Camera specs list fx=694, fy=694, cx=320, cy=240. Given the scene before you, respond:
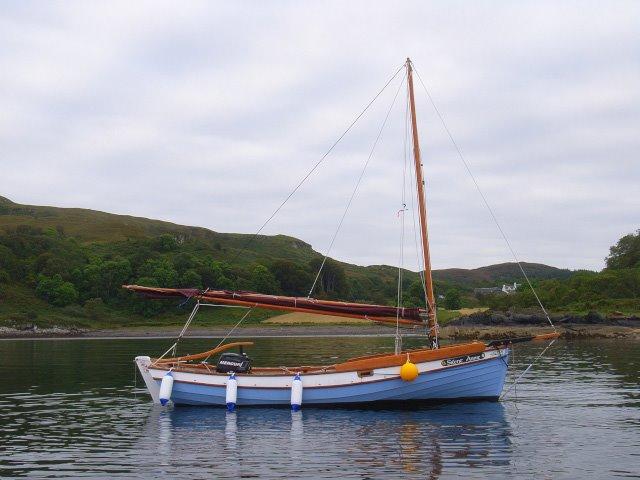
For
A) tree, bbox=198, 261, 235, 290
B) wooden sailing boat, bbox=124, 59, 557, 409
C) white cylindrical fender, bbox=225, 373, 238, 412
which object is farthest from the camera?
tree, bbox=198, 261, 235, 290

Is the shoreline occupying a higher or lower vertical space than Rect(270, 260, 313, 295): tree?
A: lower

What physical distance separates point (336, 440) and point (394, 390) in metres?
6.95

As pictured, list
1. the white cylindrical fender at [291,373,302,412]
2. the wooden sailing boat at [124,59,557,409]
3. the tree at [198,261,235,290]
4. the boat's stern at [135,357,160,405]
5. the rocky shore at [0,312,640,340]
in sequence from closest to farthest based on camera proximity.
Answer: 1. the wooden sailing boat at [124,59,557,409]
2. the white cylindrical fender at [291,373,302,412]
3. the boat's stern at [135,357,160,405]
4. the rocky shore at [0,312,640,340]
5. the tree at [198,261,235,290]

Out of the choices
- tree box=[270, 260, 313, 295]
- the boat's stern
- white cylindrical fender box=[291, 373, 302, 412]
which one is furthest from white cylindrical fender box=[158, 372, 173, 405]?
tree box=[270, 260, 313, 295]

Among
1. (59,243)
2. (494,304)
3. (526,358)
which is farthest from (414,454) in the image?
(59,243)

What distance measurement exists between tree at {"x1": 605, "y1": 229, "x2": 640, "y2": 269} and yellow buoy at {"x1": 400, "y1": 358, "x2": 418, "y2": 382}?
5127 inches

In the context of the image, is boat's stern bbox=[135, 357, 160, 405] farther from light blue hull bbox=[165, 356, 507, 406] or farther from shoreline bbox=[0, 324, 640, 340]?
shoreline bbox=[0, 324, 640, 340]

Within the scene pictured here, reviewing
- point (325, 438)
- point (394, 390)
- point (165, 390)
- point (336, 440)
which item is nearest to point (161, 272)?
point (165, 390)

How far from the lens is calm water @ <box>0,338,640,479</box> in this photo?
62.8ft

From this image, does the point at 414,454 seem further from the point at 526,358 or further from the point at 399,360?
the point at 526,358

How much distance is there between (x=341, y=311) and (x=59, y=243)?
152m

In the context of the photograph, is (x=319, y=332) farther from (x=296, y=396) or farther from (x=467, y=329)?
(x=296, y=396)

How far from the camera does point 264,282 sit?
160 metres

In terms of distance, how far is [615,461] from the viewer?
1959cm
